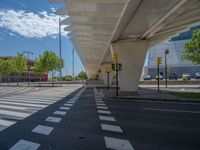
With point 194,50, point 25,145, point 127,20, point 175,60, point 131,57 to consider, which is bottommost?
point 25,145

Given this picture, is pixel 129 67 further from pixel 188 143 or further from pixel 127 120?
pixel 188 143

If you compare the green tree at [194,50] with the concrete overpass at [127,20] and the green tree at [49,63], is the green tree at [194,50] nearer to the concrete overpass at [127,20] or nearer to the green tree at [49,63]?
the concrete overpass at [127,20]

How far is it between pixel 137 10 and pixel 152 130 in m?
7.17

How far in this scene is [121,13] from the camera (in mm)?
12875

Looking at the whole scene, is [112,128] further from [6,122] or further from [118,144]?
[6,122]

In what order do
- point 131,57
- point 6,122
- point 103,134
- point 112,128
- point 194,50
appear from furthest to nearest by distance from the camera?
point 194,50 → point 131,57 → point 6,122 → point 112,128 → point 103,134

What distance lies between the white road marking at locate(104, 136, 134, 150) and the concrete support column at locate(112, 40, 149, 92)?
1629 centimetres

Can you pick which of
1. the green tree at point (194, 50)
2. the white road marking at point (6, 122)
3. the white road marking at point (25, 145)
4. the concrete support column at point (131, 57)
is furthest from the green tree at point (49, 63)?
the white road marking at point (25, 145)

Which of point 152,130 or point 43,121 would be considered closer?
point 152,130

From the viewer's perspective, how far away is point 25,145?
5887 mm

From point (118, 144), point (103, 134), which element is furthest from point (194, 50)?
point (118, 144)

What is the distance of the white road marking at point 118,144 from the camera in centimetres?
564

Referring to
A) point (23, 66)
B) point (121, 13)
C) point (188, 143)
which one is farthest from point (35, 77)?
point (188, 143)

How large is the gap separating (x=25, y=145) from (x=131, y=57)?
1721 cm
